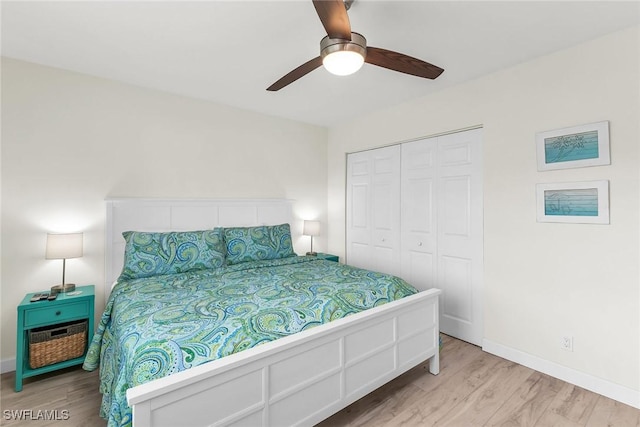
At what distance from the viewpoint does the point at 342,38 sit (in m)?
1.54

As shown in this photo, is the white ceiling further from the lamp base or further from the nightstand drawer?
the nightstand drawer

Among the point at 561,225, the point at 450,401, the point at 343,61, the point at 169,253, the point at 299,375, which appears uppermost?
the point at 343,61

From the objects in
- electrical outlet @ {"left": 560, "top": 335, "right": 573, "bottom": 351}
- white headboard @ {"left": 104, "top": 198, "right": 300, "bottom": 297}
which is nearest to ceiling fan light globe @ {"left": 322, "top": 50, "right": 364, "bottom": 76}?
white headboard @ {"left": 104, "top": 198, "right": 300, "bottom": 297}

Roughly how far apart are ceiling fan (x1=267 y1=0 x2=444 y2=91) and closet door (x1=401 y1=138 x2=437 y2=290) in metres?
1.42

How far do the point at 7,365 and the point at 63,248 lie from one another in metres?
1.04

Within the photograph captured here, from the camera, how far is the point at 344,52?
Result: 159 cm

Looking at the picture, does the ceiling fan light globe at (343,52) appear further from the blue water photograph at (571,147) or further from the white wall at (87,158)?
the white wall at (87,158)

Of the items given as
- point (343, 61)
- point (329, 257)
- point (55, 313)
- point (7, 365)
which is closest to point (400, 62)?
point (343, 61)

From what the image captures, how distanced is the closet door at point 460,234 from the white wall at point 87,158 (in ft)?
7.33

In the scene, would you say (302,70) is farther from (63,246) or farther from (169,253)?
(63,246)

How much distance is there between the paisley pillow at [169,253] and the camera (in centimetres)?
250

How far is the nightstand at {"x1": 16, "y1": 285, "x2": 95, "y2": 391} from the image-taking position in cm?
217

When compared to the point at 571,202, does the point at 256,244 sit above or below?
below

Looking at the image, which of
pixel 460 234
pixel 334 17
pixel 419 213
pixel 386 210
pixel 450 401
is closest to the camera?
pixel 334 17
